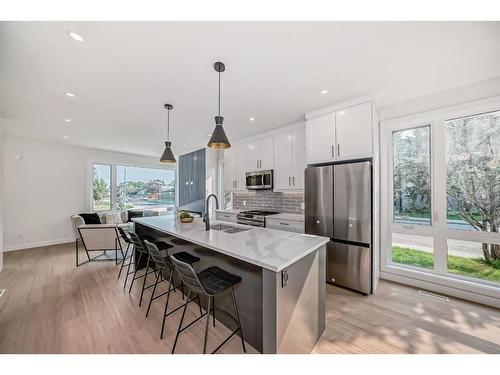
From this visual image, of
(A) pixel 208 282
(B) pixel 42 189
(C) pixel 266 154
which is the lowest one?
(A) pixel 208 282

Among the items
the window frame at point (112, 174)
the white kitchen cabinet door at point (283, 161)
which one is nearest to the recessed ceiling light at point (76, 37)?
the white kitchen cabinet door at point (283, 161)

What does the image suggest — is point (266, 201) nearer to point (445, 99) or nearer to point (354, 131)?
point (354, 131)

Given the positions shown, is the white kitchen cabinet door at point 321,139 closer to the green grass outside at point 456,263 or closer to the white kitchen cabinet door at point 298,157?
the white kitchen cabinet door at point 298,157

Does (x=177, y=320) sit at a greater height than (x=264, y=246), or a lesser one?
lesser

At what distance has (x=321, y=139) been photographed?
303cm

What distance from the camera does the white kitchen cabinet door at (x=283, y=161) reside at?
12.4ft

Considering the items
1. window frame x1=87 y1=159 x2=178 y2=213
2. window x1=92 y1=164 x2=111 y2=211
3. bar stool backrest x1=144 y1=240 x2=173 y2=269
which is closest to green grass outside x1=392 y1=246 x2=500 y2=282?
bar stool backrest x1=144 y1=240 x2=173 y2=269

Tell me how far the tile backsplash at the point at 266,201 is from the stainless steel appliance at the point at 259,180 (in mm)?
337

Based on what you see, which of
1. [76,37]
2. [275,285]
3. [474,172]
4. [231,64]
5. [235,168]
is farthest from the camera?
[235,168]

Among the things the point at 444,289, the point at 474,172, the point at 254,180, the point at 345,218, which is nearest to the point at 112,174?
the point at 254,180

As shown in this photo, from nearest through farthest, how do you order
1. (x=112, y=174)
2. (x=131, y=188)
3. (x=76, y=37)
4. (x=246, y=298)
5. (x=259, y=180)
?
(x=76, y=37) → (x=246, y=298) → (x=259, y=180) → (x=112, y=174) → (x=131, y=188)

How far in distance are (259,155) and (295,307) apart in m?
3.26

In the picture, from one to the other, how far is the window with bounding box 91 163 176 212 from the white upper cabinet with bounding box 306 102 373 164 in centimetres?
583
